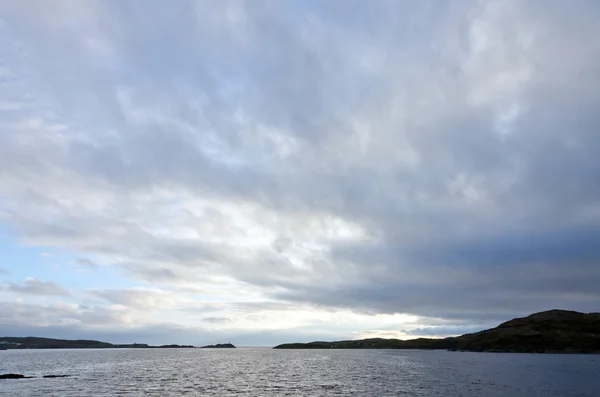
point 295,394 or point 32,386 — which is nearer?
point 295,394

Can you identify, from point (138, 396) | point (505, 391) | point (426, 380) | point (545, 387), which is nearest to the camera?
point (138, 396)

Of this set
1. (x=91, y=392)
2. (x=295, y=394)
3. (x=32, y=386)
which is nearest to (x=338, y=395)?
(x=295, y=394)

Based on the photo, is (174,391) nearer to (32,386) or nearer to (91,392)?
(91,392)

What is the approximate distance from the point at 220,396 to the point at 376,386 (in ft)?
131

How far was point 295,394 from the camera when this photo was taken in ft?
298

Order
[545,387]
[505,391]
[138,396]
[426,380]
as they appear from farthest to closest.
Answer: [426,380] → [545,387] → [505,391] → [138,396]

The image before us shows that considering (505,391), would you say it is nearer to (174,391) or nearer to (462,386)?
(462,386)

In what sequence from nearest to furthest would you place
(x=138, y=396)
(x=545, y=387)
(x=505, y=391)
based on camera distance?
(x=138, y=396) < (x=505, y=391) < (x=545, y=387)

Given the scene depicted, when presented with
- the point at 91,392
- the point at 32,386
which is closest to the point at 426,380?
the point at 91,392

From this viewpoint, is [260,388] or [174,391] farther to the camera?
[260,388]

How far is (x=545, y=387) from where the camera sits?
10194 centimetres

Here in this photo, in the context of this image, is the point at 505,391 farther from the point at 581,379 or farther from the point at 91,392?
the point at 91,392

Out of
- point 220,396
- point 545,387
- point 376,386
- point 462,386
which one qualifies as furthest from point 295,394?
point 545,387

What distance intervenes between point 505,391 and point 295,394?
45444mm
